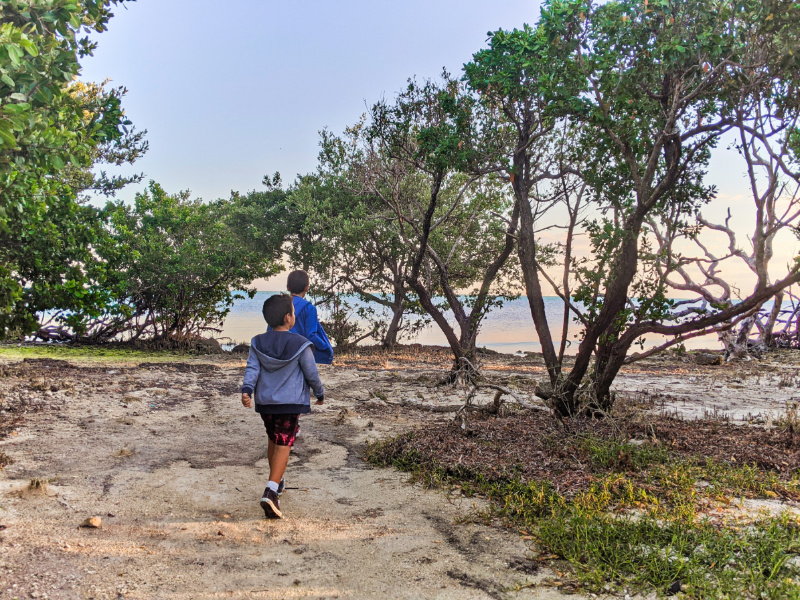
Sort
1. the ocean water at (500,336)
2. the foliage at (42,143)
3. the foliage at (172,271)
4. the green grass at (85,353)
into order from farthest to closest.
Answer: the ocean water at (500,336)
the foliage at (172,271)
the green grass at (85,353)
the foliage at (42,143)

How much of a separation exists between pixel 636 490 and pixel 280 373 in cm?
316

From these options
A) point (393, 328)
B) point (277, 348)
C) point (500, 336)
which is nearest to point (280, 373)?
point (277, 348)

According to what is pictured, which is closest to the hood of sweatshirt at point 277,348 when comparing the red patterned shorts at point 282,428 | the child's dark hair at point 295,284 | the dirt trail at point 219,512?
the red patterned shorts at point 282,428

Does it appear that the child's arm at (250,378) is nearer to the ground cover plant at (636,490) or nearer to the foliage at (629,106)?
the ground cover plant at (636,490)

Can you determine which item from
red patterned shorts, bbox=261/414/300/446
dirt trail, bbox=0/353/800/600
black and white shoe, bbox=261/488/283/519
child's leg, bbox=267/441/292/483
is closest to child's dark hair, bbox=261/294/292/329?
red patterned shorts, bbox=261/414/300/446

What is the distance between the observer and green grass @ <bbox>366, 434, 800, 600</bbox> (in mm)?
3465

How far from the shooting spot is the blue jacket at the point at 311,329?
5.38 metres

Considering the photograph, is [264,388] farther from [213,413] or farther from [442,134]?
[442,134]

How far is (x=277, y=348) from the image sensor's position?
16.5 ft

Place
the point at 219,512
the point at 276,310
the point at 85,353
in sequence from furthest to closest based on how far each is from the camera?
the point at 85,353 < the point at 276,310 < the point at 219,512

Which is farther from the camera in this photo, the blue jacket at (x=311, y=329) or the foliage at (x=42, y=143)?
the blue jacket at (x=311, y=329)

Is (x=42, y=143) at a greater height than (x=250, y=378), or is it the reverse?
(x=42, y=143)

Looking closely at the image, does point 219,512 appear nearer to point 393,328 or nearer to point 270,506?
point 270,506

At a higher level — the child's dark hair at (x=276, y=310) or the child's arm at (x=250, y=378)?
the child's dark hair at (x=276, y=310)
